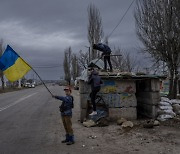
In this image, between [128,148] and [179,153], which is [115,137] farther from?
[179,153]

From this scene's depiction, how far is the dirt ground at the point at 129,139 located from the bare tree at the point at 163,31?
7092 mm

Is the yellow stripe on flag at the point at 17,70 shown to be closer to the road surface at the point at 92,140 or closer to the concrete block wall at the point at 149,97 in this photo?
the road surface at the point at 92,140

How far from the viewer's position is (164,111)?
14594 millimetres

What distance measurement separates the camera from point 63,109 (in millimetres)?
10266

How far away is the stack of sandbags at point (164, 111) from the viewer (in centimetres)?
1424

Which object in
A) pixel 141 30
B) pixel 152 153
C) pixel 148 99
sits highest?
pixel 141 30

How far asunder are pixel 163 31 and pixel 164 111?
7.19 m

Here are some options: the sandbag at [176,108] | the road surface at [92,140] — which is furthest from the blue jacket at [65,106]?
the sandbag at [176,108]

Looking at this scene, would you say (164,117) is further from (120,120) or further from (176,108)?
(120,120)

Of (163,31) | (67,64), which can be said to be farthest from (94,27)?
(67,64)

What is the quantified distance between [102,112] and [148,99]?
228 centimetres

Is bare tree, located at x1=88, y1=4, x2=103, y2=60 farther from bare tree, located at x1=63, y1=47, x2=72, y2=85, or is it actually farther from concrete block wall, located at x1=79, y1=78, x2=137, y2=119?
bare tree, located at x1=63, y1=47, x2=72, y2=85

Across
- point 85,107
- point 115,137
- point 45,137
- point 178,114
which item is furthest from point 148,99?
point 45,137

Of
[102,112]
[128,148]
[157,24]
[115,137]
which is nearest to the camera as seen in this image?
[128,148]
